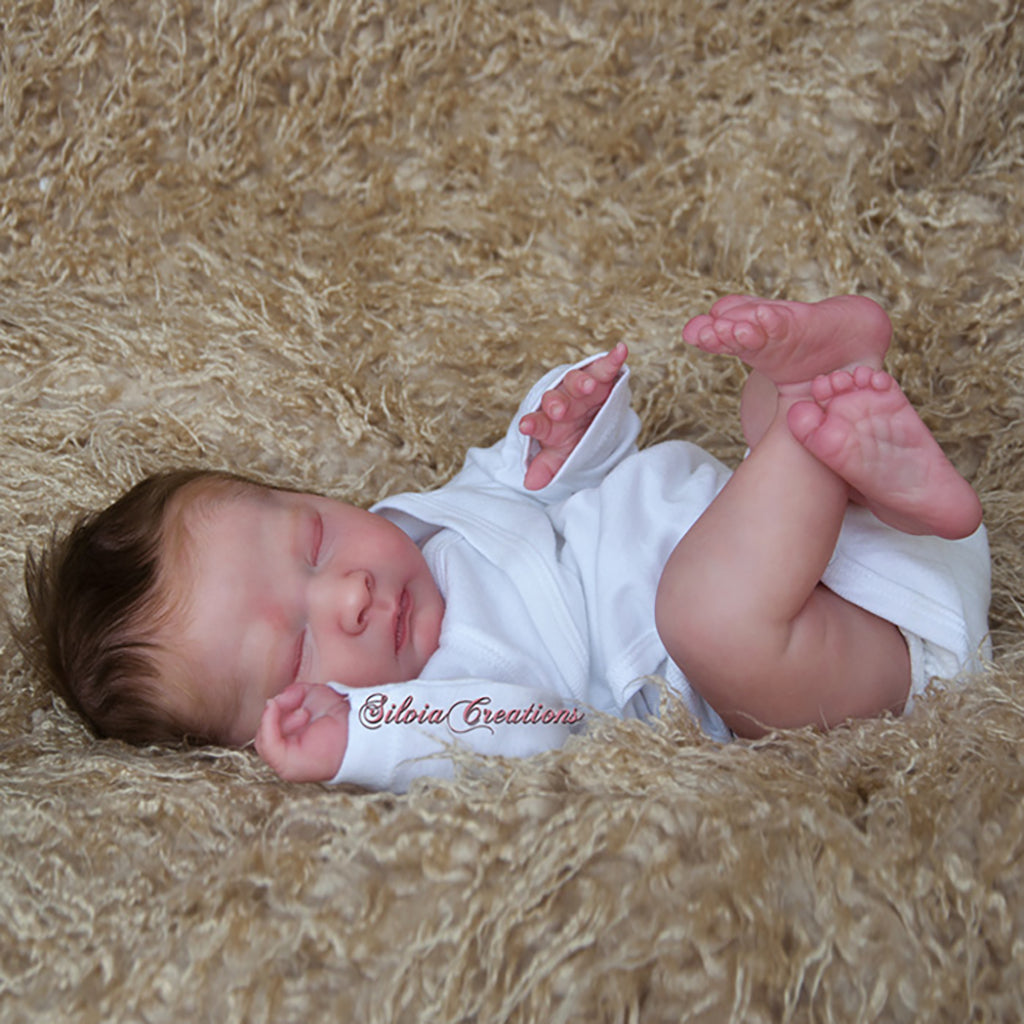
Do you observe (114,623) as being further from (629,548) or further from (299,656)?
(629,548)

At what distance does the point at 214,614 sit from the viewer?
3.46 ft

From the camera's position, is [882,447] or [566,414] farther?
[566,414]

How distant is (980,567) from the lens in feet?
3.47

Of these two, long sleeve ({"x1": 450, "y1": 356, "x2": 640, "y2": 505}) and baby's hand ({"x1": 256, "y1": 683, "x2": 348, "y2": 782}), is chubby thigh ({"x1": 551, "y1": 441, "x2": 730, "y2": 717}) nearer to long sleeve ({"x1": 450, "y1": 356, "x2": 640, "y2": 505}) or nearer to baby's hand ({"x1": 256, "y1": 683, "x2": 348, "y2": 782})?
long sleeve ({"x1": 450, "y1": 356, "x2": 640, "y2": 505})

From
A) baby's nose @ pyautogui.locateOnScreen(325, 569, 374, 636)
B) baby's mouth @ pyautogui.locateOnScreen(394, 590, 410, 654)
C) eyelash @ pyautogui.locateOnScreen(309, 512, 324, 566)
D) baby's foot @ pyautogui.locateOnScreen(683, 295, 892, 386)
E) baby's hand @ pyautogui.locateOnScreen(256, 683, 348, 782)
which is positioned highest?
baby's foot @ pyautogui.locateOnScreen(683, 295, 892, 386)

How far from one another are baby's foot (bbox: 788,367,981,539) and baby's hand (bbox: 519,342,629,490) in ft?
1.02

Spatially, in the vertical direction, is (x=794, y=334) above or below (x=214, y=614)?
above

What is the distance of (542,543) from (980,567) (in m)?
0.43

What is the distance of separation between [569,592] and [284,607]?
0.94 ft

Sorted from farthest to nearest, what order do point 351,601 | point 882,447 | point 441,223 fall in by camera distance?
point 441,223 < point 351,601 < point 882,447

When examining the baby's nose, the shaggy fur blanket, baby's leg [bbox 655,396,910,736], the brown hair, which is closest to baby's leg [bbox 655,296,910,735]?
baby's leg [bbox 655,396,910,736]

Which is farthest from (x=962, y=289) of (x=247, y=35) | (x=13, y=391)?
(x=13, y=391)

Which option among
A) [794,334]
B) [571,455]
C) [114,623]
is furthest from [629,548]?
[114,623]

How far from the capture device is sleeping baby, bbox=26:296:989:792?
0.94m
